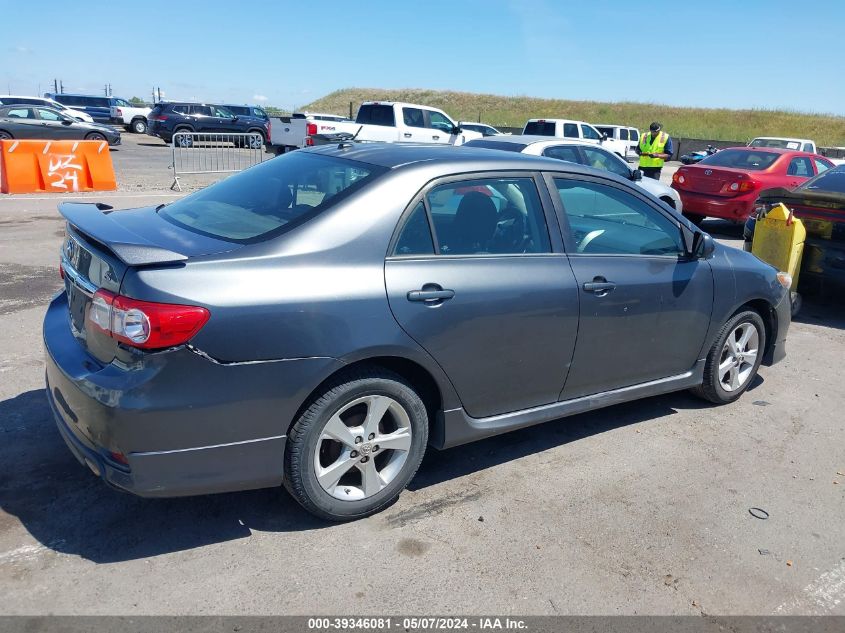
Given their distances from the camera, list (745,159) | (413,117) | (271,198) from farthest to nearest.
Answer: (413,117) < (745,159) < (271,198)

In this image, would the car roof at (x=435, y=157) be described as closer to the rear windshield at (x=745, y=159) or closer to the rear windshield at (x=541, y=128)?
the rear windshield at (x=745, y=159)

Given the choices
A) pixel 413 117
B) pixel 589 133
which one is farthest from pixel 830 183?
pixel 589 133

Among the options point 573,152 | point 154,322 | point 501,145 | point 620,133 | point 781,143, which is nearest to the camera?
point 154,322

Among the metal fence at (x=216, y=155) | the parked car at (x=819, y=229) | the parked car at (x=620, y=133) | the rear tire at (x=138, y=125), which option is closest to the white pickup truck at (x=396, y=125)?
the metal fence at (x=216, y=155)

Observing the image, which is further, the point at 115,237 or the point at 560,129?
the point at 560,129

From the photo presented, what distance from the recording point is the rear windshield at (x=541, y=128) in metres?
20.8

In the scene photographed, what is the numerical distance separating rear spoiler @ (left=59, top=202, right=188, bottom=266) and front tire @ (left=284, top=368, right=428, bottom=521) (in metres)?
0.88

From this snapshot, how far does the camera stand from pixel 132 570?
300 cm

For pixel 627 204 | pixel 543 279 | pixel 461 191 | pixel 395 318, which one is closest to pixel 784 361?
pixel 627 204

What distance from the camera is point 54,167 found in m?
13.8

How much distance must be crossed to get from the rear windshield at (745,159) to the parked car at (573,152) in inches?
86.7

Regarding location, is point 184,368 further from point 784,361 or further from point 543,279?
point 784,361

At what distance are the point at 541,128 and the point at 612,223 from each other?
1744 centimetres

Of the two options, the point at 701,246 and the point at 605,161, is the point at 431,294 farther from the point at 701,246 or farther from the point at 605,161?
the point at 605,161
